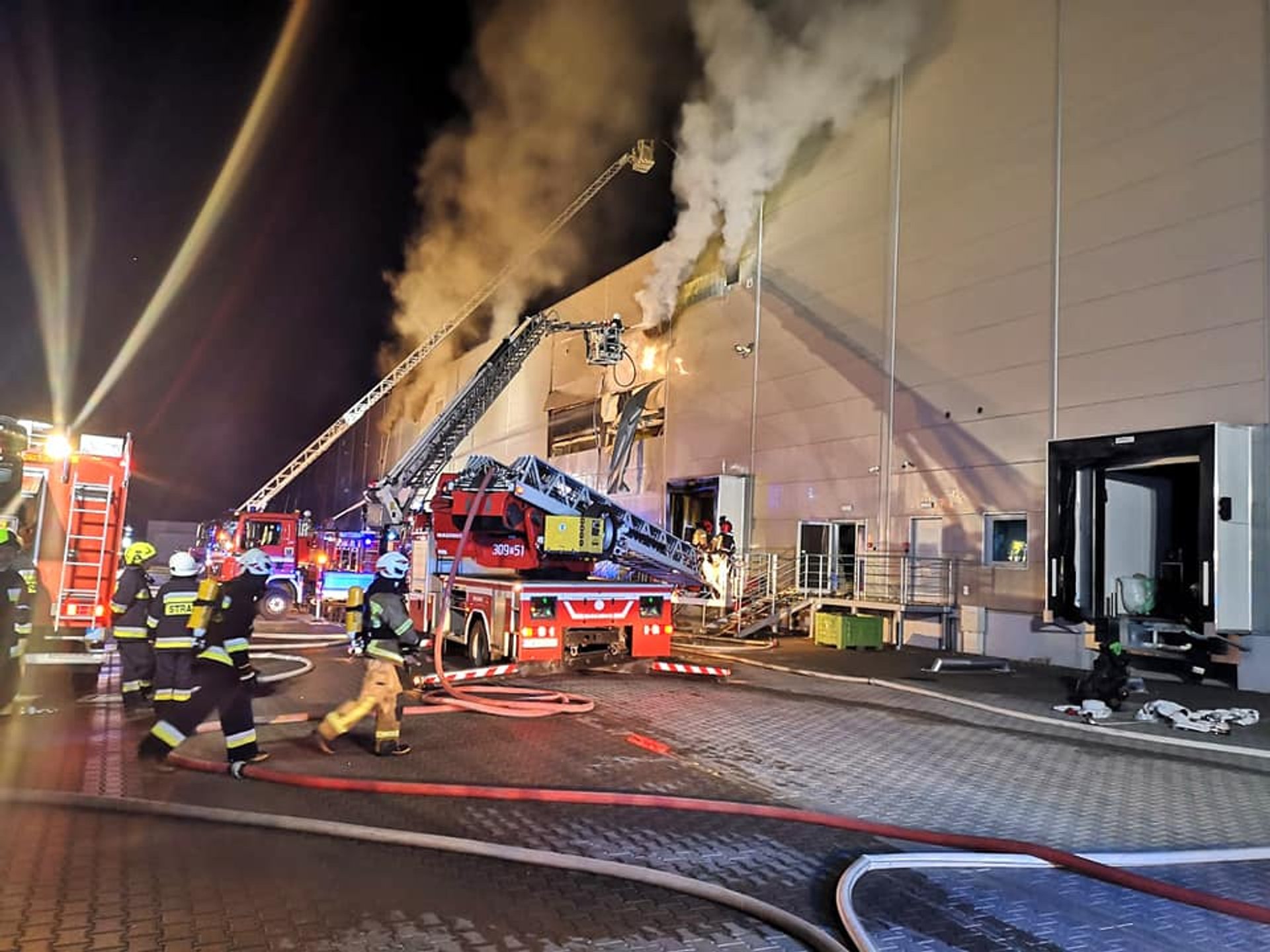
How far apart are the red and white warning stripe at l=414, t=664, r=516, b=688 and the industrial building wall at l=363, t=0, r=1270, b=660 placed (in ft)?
27.6

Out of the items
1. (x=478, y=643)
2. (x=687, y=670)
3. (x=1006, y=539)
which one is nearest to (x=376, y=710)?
(x=687, y=670)

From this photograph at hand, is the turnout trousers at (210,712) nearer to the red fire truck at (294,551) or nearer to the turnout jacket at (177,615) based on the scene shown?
the turnout jacket at (177,615)

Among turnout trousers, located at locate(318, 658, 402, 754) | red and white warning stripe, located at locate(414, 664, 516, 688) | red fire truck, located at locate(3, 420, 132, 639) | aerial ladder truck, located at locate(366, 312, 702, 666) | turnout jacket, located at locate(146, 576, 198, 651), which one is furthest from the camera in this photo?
aerial ladder truck, located at locate(366, 312, 702, 666)

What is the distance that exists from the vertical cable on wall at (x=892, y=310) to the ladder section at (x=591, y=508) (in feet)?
15.4

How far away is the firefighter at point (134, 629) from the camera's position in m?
7.76

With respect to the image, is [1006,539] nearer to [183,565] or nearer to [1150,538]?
[1150,538]

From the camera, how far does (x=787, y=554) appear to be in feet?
58.9

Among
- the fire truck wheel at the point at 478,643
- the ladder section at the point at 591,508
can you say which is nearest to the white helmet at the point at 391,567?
the fire truck wheel at the point at 478,643

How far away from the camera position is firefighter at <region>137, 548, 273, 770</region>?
543cm

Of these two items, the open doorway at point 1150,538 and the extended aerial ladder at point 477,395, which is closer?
the open doorway at point 1150,538

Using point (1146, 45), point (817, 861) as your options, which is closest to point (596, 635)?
point (817, 861)

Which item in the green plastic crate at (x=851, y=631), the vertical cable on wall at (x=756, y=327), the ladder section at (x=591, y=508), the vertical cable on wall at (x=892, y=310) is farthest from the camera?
the vertical cable on wall at (x=756, y=327)

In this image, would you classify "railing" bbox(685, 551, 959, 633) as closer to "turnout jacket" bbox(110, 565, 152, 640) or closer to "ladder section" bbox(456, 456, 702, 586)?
"ladder section" bbox(456, 456, 702, 586)

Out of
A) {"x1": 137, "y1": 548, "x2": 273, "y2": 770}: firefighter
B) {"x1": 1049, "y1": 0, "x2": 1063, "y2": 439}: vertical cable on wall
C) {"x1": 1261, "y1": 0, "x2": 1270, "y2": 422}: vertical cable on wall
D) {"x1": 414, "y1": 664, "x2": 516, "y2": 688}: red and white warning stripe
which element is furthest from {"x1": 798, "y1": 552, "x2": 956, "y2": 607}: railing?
{"x1": 137, "y1": 548, "x2": 273, "y2": 770}: firefighter
